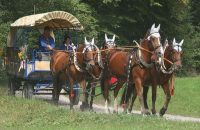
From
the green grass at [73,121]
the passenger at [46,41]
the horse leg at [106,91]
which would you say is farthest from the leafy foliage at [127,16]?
the green grass at [73,121]

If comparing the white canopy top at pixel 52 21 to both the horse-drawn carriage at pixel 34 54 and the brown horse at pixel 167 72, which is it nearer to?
the horse-drawn carriage at pixel 34 54

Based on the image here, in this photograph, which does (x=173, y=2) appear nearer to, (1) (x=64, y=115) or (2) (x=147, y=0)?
(2) (x=147, y=0)

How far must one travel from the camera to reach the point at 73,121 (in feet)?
45.9

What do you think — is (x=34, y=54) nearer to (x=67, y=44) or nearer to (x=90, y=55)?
(x=67, y=44)

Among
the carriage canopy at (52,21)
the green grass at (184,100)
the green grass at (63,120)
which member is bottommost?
the green grass at (184,100)

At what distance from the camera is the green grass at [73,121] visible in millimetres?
13039

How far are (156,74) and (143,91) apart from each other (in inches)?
54.5

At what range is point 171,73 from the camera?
16.2 m

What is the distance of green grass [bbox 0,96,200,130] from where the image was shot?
1304 centimetres

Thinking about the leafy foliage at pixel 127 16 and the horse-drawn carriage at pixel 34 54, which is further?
the leafy foliage at pixel 127 16

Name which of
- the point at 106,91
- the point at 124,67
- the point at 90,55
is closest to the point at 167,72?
the point at 124,67

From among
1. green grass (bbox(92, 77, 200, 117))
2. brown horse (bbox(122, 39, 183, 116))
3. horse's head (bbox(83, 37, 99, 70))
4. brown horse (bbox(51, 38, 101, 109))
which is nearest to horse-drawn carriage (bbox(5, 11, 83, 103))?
brown horse (bbox(51, 38, 101, 109))

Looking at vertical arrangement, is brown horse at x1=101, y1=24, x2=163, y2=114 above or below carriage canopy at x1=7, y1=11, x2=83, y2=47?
below

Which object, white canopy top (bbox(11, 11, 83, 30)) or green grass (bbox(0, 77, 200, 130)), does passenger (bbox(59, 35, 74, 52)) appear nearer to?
white canopy top (bbox(11, 11, 83, 30))
